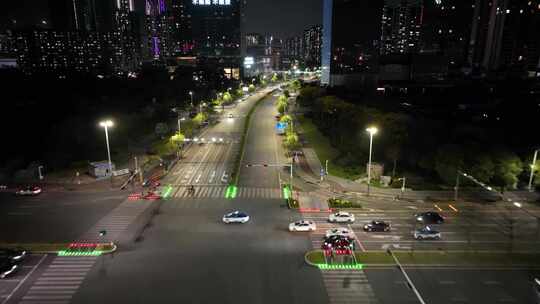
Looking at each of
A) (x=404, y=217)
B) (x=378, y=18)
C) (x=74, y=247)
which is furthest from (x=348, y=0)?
(x=74, y=247)

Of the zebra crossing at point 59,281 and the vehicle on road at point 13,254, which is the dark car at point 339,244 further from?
the vehicle on road at point 13,254

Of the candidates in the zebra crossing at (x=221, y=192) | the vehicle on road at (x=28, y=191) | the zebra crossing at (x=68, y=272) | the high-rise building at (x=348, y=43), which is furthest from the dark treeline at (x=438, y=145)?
the high-rise building at (x=348, y=43)

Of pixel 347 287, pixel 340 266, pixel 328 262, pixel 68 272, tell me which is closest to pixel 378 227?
pixel 340 266

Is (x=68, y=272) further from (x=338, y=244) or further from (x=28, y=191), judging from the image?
(x=338, y=244)

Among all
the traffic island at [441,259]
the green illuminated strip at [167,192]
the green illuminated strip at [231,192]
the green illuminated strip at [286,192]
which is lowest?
the traffic island at [441,259]

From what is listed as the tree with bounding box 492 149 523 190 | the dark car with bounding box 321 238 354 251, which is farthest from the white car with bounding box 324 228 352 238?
the tree with bounding box 492 149 523 190

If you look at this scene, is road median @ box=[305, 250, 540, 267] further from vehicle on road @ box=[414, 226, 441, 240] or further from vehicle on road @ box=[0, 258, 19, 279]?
vehicle on road @ box=[0, 258, 19, 279]

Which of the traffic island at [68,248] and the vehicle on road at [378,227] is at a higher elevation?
the vehicle on road at [378,227]
